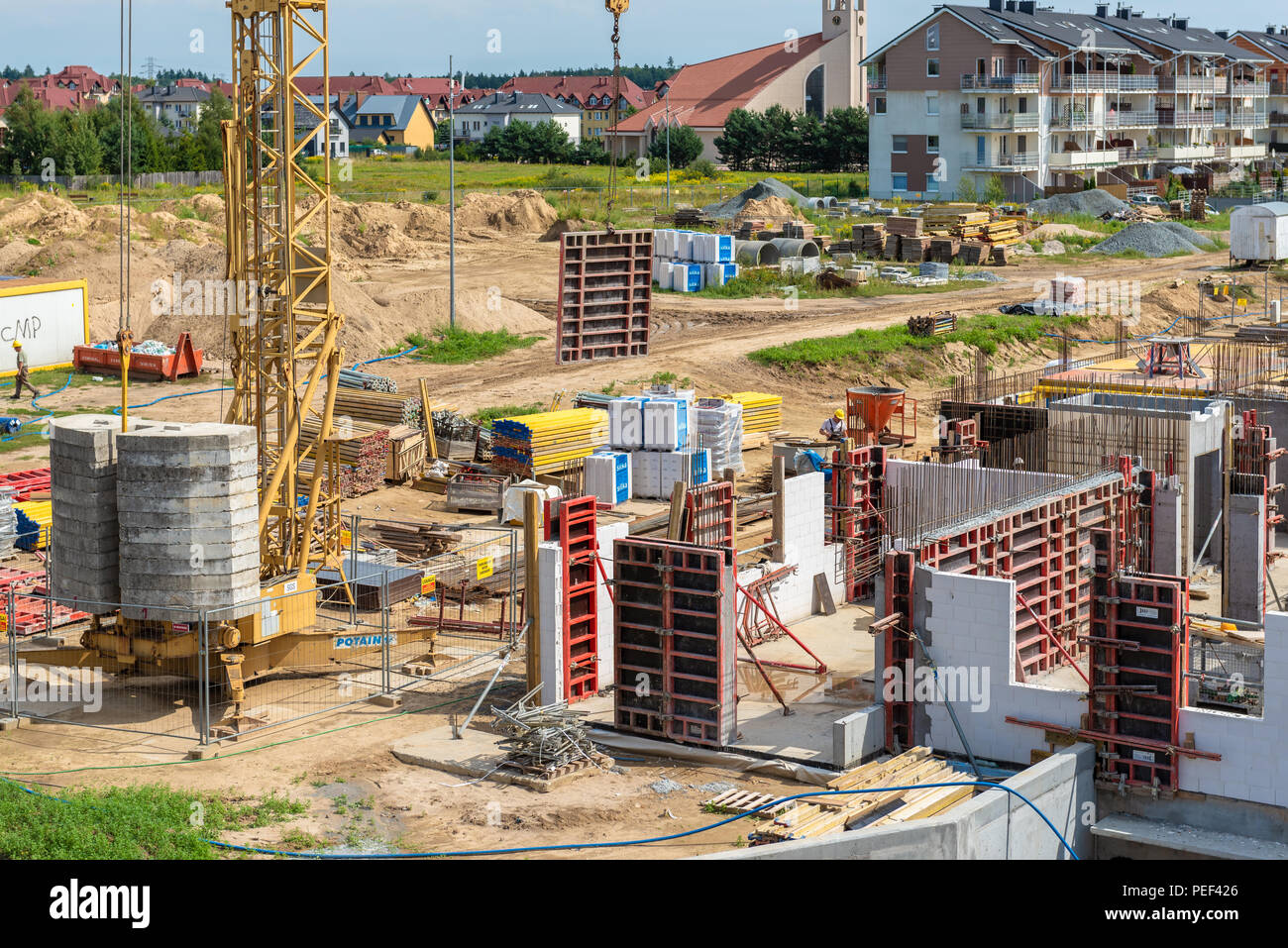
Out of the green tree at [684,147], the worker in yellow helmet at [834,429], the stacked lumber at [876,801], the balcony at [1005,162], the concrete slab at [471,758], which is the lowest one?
the concrete slab at [471,758]

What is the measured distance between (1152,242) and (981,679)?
51.2 meters

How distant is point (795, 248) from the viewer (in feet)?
186

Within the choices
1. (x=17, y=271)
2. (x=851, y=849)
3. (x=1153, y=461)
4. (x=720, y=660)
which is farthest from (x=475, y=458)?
(x=17, y=271)

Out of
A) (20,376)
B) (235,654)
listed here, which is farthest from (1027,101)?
(235,654)

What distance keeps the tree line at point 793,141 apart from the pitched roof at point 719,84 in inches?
170

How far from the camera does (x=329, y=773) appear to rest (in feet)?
56.7

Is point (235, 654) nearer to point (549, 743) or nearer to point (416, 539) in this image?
point (549, 743)

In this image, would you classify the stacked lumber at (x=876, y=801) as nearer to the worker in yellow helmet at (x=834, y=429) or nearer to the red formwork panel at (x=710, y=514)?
the red formwork panel at (x=710, y=514)

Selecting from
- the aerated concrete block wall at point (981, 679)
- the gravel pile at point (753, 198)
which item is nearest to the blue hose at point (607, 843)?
the aerated concrete block wall at point (981, 679)

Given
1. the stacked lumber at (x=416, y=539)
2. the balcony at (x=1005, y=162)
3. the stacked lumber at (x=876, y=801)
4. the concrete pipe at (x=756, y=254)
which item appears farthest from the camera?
the balcony at (x=1005, y=162)

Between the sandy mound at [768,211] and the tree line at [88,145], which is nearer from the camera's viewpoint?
the sandy mound at [768,211]

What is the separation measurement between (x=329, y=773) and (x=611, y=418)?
1384 cm

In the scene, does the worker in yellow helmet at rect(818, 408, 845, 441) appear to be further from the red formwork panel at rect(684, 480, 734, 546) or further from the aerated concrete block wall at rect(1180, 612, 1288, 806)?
the aerated concrete block wall at rect(1180, 612, 1288, 806)

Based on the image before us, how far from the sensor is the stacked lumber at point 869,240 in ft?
197
